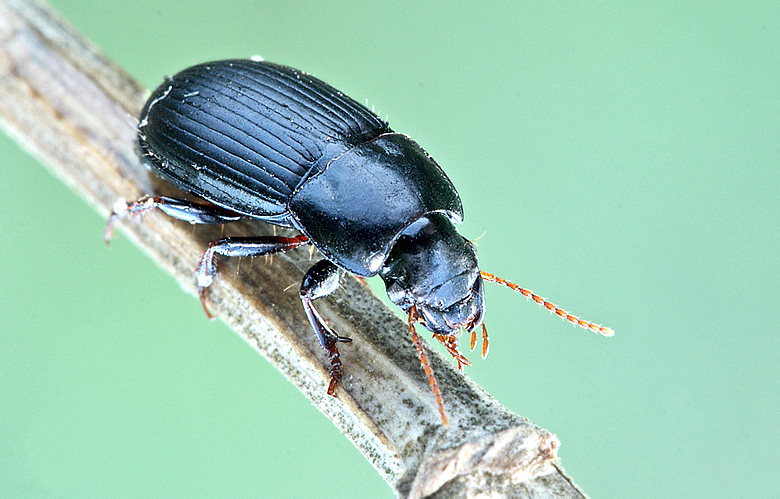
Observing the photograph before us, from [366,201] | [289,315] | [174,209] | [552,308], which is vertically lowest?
[289,315]

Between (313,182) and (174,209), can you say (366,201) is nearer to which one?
(313,182)

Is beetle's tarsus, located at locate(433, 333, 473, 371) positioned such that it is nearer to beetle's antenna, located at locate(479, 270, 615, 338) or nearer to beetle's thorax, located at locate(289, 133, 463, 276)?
beetle's antenna, located at locate(479, 270, 615, 338)

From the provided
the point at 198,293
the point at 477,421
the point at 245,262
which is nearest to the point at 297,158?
the point at 245,262

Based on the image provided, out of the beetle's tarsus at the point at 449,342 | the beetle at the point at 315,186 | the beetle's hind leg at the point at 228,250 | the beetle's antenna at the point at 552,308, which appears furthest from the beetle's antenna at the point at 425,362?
the beetle's hind leg at the point at 228,250

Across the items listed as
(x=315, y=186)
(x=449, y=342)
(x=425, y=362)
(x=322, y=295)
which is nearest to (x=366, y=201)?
(x=315, y=186)

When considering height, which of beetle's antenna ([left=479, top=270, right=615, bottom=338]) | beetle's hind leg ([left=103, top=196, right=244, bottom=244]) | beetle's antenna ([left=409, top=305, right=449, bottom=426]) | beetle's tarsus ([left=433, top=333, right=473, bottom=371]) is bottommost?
beetle's antenna ([left=409, top=305, right=449, bottom=426])

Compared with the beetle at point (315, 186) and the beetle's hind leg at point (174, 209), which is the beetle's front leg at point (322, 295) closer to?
the beetle at point (315, 186)

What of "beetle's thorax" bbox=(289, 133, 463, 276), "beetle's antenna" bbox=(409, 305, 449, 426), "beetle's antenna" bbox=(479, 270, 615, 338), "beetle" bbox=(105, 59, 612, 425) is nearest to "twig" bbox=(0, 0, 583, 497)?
"beetle's antenna" bbox=(409, 305, 449, 426)
